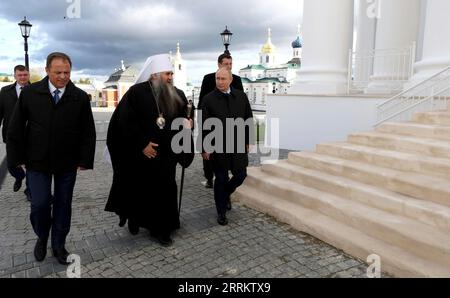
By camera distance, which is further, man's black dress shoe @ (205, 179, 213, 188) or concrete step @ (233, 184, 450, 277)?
man's black dress shoe @ (205, 179, 213, 188)

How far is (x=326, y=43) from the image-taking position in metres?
9.23

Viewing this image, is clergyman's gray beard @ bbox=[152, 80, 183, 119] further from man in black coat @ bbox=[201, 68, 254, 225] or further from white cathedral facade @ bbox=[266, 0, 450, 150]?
white cathedral facade @ bbox=[266, 0, 450, 150]

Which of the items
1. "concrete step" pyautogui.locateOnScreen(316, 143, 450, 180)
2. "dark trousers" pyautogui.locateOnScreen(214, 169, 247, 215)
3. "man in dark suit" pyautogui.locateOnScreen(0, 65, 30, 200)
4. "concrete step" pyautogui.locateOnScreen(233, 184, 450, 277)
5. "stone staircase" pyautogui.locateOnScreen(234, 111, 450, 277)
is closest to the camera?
"concrete step" pyautogui.locateOnScreen(233, 184, 450, 277)

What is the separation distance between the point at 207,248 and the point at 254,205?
4.96 feet

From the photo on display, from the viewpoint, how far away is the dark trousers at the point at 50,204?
11.1 ft

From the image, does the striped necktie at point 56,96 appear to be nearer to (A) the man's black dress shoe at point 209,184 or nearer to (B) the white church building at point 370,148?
(B) the white church building at point 370,148

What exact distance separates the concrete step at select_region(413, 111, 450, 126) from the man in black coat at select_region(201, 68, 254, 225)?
317 cm

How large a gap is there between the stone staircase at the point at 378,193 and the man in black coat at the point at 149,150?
156 centimetres

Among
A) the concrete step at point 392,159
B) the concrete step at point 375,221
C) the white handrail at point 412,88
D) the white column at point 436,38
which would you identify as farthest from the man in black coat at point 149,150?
the white column at point 436,38

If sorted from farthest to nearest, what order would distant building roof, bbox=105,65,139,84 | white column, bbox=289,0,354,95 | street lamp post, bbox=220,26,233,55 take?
distant building roof, bbox=105,65,139,84 < street lamp post, bbox=220,26,233,55 < white column, bbox=289,0,354,95

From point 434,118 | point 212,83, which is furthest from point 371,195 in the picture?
point 212,83

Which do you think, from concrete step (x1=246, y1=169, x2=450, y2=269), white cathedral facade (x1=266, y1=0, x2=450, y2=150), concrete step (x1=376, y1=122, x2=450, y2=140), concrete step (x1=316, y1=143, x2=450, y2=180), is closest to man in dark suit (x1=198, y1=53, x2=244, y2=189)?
concrete step (x1=246, y1=169, x2=450, y2=269)

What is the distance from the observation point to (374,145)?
5836 millimetres

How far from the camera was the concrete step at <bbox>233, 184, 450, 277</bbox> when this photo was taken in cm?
323
